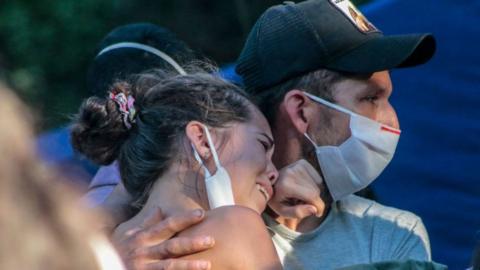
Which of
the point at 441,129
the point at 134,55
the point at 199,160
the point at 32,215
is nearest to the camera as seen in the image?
the point at 32,215

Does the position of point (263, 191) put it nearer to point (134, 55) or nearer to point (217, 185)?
point (217, 185)

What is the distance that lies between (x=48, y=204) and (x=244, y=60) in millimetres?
1837

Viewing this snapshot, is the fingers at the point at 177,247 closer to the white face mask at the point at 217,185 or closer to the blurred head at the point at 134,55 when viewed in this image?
the white face mask at the point at 217,185

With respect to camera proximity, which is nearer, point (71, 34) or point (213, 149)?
point (213, 149)

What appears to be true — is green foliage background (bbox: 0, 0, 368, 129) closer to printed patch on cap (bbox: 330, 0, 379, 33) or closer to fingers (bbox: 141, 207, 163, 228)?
printed patch on cap (bbox: 330, 0, 379, 33)

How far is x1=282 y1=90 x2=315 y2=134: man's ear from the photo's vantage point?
241 centimetres

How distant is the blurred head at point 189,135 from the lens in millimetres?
2045

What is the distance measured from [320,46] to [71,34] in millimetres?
4740

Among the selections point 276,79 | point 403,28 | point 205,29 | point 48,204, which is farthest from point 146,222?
point 205,29

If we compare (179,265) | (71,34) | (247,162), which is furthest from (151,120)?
(71,34)

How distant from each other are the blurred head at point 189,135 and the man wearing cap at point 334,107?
24 centimetres

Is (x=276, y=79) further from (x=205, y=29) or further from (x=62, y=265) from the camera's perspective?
(x=205, y=29)

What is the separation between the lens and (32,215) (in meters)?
0.69

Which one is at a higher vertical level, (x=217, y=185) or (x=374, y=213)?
(x=217, y=185)
